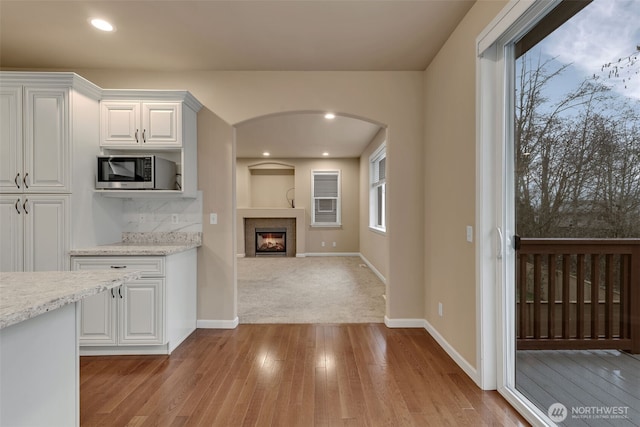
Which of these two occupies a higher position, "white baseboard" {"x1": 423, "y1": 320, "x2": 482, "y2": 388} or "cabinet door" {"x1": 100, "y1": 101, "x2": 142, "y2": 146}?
"cabinet door" {"x1": 100, "y1": 101, "x2": 142, "y2": 146}

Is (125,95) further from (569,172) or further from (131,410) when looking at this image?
(569,172)

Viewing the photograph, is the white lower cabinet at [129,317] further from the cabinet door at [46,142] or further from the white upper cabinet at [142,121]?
the cabinet door at [46,142]

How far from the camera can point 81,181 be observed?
8.87 ft

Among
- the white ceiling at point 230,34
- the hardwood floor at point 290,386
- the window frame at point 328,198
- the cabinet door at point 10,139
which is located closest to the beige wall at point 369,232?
the window frame at point 328,198

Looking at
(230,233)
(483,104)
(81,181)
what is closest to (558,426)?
(483,104)

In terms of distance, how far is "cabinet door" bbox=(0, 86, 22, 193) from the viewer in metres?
2.56

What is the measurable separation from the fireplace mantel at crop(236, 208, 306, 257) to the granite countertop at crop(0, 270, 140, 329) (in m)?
6.92

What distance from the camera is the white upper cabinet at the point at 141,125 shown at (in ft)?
9.57

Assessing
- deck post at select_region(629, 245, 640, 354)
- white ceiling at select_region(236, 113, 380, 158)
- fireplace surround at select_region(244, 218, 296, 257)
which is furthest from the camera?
fireplace surround at select_region(244, 218, 296, 257)

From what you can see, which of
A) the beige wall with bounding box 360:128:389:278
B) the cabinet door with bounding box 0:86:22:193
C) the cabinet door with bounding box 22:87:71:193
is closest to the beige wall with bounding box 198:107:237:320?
the cabinet door with bounding box 22:87:71:193

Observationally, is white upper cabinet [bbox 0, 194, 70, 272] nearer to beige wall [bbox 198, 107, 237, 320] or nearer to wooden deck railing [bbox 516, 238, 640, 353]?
beige wall [bbox 198, 107, 237, 320]

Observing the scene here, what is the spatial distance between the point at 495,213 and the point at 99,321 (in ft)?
10.8

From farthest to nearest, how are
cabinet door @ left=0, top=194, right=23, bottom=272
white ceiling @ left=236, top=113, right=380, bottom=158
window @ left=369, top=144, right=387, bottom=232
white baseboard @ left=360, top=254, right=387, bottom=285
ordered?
window @ left=369, top=144, right=387, bottom=232
white baseboard @ left=360, top=254, right=387, bottom=285
white ceiling @ left=236, top=113, right=380, bottom=158
cabinet door @ left=0, top=194, right=23, bottom=272

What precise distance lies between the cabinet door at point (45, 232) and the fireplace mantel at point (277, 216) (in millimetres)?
5680
